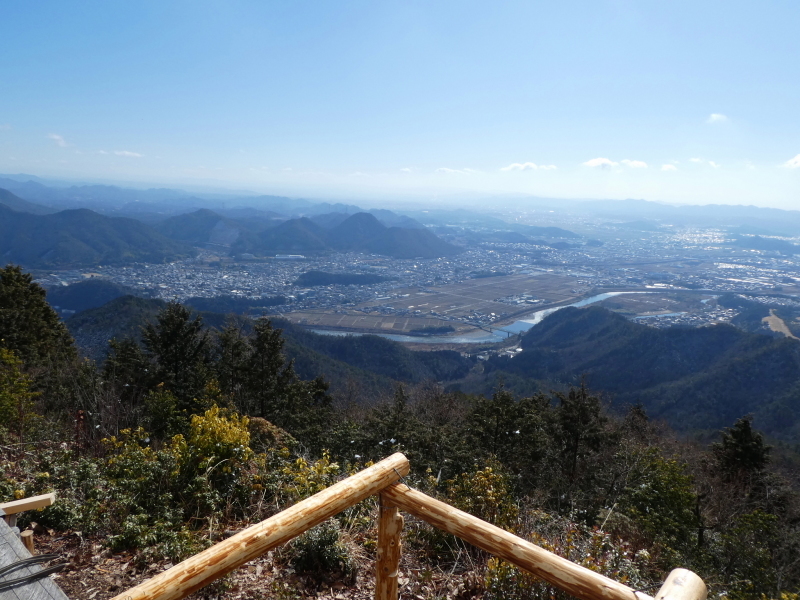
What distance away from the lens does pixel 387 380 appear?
136ft

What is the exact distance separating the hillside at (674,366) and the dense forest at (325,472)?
15390mm

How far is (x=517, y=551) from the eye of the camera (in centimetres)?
165

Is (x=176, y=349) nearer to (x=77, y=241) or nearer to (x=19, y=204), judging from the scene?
(x=77, y=241)

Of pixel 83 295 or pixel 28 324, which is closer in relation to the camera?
pixel 28 324

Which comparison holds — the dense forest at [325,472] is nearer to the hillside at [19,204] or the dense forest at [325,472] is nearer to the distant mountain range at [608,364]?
the distant mountain range at [608,364]

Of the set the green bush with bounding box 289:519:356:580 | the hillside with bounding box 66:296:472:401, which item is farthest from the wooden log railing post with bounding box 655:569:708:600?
the hillside with bounding box 66:296:472:401

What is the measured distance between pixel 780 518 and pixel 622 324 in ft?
174

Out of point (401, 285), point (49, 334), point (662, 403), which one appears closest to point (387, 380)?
point (662, 403)

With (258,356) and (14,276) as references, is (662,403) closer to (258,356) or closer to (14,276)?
(258,356)

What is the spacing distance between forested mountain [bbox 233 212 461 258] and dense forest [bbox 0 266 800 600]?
435 feet

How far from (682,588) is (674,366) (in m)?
55.4

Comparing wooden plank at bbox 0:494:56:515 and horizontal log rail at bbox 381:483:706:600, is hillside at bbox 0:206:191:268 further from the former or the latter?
horizontal log rail at bbox 381:483:706:600

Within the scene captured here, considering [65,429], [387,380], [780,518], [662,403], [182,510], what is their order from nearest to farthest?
[182,510]
[65,429]
[780,518]
[662,403]
[387,380]

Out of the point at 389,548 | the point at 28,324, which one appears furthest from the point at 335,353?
the point at 389,548
